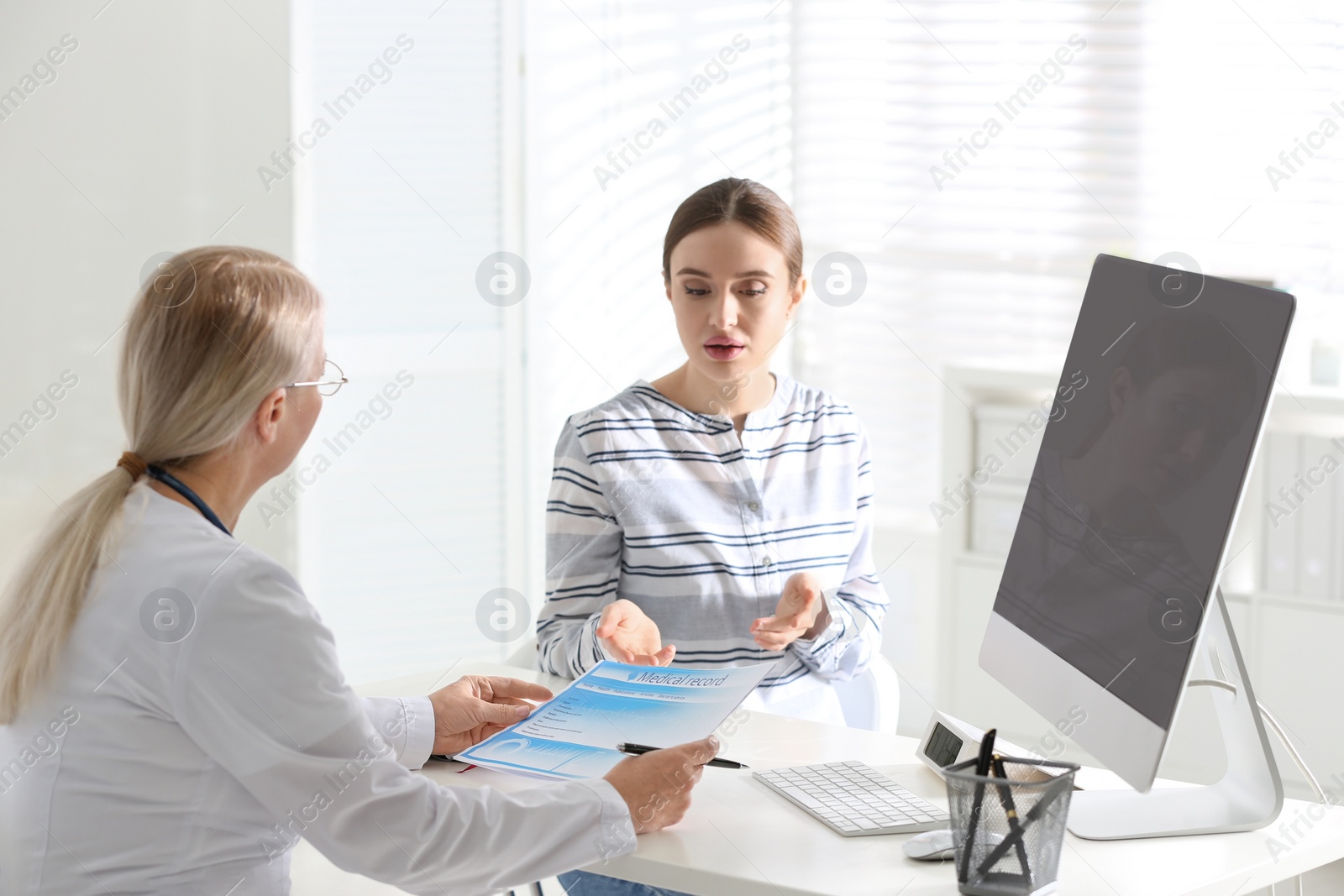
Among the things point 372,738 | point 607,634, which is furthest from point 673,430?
point 372,738

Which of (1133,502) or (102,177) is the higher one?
(102,177)

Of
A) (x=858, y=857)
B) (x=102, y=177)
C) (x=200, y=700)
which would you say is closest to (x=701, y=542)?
(x=858, y=857)

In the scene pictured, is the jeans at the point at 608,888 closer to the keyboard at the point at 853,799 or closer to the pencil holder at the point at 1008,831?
the keyboard at the point at 853,799

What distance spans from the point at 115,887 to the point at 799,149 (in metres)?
3.71

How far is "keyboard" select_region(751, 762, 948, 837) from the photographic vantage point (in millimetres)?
1481

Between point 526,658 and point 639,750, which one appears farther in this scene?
point 526,658

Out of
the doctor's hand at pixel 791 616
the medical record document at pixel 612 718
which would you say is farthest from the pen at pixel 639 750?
the doctor's hand at pixel 791 616

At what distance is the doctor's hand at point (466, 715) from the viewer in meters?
1.71

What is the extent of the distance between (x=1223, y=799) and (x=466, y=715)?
3.08ft

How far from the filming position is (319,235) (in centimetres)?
337

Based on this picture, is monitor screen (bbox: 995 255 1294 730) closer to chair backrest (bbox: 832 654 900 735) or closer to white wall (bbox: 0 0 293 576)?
chair backrest (bbox: 832 654 900 735)

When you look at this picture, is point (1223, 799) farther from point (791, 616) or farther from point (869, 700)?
point (869, 700)

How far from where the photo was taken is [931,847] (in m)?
1.39

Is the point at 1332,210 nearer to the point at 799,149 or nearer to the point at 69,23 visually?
the point at 799,149
